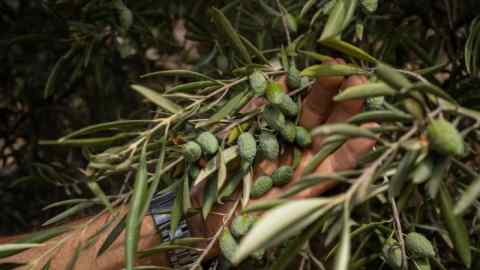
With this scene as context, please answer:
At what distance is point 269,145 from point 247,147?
4 centimetres

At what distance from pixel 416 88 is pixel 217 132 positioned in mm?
391

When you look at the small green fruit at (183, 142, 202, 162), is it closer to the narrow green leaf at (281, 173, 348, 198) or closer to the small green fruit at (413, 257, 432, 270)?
the narrow green leaf at (281, 173, 348, 198)

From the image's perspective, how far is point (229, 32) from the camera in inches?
37.6

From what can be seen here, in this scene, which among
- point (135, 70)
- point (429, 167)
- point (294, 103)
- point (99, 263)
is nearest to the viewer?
point (429, 167)

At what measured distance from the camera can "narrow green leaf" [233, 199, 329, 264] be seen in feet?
1.80

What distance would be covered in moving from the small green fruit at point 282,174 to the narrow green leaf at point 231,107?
126 mm

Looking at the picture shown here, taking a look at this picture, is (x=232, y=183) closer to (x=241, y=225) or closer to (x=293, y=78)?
(x=241, y=225)

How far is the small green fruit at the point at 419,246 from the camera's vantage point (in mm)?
931

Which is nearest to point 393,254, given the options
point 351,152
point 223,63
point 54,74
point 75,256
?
point 351,152

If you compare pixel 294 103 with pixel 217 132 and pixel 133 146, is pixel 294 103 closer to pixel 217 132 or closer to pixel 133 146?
pixel 217 132

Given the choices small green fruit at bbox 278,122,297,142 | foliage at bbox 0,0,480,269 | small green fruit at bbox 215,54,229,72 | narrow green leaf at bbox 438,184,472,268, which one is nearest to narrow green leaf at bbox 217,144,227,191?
foliage at bbox 0,0,480,269

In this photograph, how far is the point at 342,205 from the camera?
26.6 inches

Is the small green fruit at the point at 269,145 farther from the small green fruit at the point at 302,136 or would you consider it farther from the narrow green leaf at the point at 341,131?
the narrow green leaf at the point at 341,131

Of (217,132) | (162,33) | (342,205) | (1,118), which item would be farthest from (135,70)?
(342,205)
